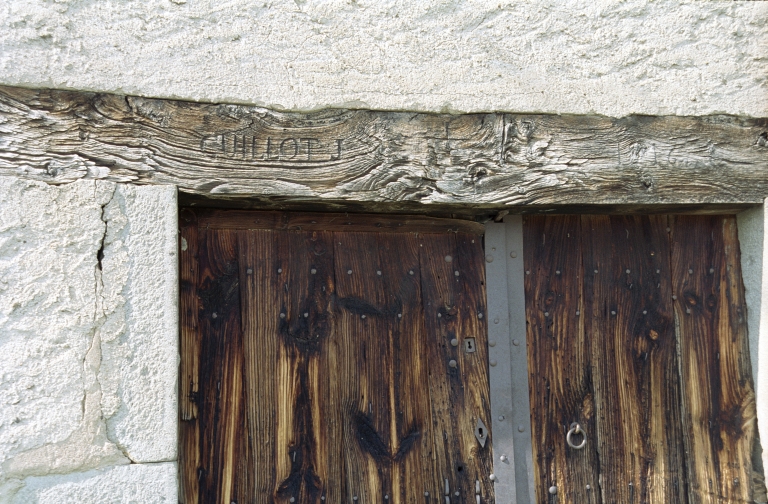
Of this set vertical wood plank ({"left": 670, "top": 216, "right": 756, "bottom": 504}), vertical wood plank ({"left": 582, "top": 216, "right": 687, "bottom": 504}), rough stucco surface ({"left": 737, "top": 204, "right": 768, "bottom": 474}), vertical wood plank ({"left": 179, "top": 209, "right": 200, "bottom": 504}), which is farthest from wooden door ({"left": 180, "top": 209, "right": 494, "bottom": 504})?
rough stucco surface ({"left": 737, "top": 204, "right": 768, "bottom": 474})

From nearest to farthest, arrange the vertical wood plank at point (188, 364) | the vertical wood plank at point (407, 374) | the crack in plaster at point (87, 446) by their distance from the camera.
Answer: the crack in plaster at point (87, 446)
the vertical wood plank at point (188, 364)
the vertical wood plank at point (407, 374)

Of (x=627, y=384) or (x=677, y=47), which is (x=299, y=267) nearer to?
(x=627, y=384)

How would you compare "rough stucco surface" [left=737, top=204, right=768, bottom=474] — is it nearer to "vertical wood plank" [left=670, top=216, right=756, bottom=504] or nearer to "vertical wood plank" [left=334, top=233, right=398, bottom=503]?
"vertical wood plank" [left=670, top=216, right=756, bottom=504]

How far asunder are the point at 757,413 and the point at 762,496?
22 centimetres

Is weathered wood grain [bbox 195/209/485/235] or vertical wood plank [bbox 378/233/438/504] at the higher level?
weathered wood grain [bbox 195/209/485/235]

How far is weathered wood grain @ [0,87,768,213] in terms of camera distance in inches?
50.9

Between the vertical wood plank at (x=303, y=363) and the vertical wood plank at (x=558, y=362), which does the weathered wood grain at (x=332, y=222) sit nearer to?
the vertical wood plank at (x=303, y=363)

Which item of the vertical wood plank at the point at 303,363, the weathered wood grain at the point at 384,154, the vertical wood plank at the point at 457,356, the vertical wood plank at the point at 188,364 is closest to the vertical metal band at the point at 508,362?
the vertical wood plank at the point at 457,356

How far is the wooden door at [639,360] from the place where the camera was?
5.33ft

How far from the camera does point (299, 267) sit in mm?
1540

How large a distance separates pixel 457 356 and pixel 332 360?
0.33 metres

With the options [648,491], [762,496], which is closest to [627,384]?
[648,491]

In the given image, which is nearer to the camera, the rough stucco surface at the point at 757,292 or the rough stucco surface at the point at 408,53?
the rough stucco surface at the point at 408,53

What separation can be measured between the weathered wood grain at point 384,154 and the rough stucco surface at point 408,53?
1.6 inches
